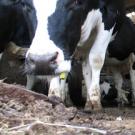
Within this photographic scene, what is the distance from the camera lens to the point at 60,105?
522 cm

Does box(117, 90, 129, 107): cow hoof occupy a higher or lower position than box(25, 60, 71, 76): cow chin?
higher

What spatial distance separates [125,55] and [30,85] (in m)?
2.18

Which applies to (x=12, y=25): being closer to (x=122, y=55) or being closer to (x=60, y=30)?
(x=60, y=30)

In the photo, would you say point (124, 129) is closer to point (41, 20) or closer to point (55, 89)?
point (41, 20)

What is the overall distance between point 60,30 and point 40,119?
2587mm

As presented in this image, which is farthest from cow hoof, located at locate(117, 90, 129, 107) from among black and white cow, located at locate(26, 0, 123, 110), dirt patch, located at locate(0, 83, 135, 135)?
dirt patch, located at locate(0, 83, 135, 135)

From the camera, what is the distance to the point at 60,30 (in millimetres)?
6988

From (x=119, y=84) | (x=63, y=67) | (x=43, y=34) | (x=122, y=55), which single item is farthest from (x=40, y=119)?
(x=119, y=84)

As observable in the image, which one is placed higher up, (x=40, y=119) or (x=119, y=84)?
(x=119, y=84)

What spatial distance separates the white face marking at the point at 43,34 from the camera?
20.4ft

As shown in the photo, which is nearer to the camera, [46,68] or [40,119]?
[40,119]

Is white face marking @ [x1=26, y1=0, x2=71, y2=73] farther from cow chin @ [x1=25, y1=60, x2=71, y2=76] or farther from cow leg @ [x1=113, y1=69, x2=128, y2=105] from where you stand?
cow leg @ [x1=113, y1=69, x2=128, y2=105]

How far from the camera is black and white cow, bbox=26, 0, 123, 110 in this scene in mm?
6297

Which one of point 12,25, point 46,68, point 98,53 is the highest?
point 12,25
